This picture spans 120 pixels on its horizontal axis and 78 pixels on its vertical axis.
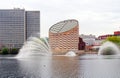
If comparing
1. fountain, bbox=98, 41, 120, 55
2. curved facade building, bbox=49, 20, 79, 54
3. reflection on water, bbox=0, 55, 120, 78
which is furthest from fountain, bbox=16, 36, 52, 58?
curved facade building, bbox=49, 20, 79, 54

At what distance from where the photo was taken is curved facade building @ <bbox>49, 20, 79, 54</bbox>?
18618 centimetres

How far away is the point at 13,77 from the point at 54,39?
5747 inches

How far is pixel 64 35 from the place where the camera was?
187250 millimetres

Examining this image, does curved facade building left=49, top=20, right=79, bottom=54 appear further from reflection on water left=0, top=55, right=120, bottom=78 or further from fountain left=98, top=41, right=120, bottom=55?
reflection on water left=0, top=55, right=120, bottom=78

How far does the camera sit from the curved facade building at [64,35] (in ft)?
611

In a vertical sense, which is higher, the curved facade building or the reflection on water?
the curved facade building

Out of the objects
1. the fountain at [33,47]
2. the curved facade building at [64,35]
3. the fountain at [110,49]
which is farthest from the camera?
the curved facade building at [64,35]

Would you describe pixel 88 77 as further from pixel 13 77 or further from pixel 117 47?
pixel 117 47

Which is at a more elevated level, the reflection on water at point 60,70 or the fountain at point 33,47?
the fountain at point 33,47

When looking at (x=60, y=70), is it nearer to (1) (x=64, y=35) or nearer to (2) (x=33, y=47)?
(2) (x=33, y=47)

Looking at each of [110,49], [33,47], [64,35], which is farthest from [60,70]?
[64,35]

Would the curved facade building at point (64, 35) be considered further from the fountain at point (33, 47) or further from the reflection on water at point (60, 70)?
the reflection on water at point (60, 70)

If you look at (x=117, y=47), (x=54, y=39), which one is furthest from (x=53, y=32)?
(x=117, y=47)

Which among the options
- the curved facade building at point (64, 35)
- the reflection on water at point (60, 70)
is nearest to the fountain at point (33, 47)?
the reflection on water at point (60, 70)
